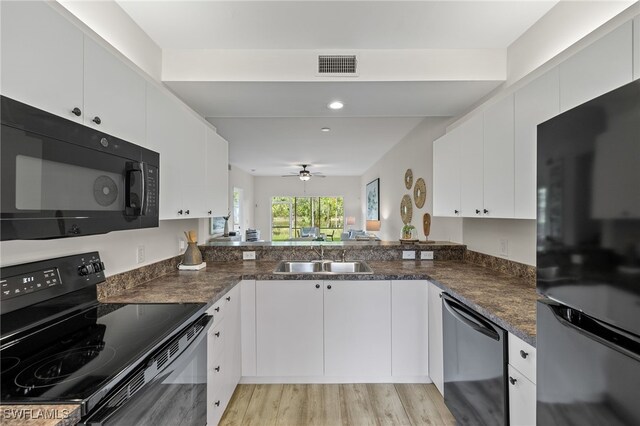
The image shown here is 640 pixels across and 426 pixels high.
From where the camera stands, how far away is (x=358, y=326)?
2.25 meters

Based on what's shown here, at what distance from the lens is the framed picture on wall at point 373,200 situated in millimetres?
6878

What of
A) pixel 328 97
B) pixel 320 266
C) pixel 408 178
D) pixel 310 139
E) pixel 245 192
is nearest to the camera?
pixel 328 97

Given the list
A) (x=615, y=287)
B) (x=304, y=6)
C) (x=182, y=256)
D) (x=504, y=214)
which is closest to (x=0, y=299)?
(x=182, y=256)

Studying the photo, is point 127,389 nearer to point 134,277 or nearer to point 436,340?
point 134,277

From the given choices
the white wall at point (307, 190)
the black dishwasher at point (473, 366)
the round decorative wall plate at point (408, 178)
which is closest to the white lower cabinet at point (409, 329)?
the black dishwasher at point (473, 366)

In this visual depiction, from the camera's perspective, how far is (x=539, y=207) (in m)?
0.93

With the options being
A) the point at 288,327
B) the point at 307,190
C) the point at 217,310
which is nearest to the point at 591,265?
the point at 217,310

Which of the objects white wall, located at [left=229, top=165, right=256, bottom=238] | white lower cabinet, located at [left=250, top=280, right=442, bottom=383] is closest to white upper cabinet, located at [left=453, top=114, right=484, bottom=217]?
white lower cabinet, located at [left=250, top=280, right=442, bottom=383]

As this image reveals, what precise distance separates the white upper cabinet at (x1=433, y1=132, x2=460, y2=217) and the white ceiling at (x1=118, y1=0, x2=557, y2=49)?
696 mm

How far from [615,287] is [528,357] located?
0.66 metres

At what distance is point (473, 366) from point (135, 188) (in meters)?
1.82

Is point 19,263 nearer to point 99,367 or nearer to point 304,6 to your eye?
point 99,367

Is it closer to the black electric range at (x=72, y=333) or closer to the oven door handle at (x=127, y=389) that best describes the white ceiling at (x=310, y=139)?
the black electric range at (x=72, y=333)

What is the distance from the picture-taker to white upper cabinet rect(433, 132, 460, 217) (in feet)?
7.43
